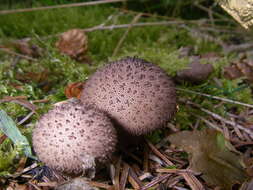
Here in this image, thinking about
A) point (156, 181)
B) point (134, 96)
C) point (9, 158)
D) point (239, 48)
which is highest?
point (134, 96)

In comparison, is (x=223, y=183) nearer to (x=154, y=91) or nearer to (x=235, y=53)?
(x=154, y=91)

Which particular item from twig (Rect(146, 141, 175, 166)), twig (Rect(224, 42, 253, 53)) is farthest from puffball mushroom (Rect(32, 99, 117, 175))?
twig (Rect(224, 42, 253, 53))

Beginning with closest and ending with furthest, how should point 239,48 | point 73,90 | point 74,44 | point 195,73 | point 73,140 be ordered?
point 73,140, point 73,90, point 195,73, point 74,44, point 239,48

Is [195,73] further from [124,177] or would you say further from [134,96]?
[124,177]

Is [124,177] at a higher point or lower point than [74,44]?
lower

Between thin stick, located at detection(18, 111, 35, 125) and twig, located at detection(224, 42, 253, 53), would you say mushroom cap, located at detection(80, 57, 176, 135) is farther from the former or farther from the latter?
twig, located at detection(224, 42, 253, 53)

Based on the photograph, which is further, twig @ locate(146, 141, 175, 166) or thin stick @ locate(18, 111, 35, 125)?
thin stick @ locate(18, 111, 35, 125)

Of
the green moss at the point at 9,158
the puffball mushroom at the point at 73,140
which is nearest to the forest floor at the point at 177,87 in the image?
the green moss at the point at 9,158

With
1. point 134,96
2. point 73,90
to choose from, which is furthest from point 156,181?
point 73,90
